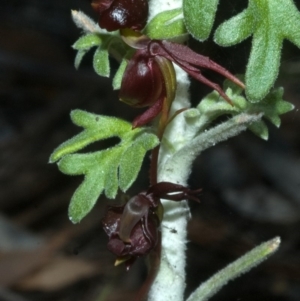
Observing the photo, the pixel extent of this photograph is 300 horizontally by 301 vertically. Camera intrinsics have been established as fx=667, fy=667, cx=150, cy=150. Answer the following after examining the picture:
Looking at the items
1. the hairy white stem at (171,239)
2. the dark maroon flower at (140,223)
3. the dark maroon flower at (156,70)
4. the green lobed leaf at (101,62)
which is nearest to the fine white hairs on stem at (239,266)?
the hairy white stem at (171,239)

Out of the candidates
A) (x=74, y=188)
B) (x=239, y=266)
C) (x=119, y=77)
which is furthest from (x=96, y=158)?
(x=74, y=188)

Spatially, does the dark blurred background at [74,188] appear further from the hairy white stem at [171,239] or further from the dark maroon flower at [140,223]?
the dark maroon flower at [140,223]

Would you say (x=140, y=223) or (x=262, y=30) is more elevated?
(x=262, y=30)

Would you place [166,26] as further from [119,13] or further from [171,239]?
[171,239]

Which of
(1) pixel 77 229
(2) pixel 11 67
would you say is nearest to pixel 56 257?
(1) pixel 77 229

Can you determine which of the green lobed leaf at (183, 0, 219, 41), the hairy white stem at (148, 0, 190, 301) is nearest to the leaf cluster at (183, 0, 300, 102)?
the green lobed leaf at (183, 0, 219, 41)

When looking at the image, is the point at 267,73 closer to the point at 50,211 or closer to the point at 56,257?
the point at 56,257

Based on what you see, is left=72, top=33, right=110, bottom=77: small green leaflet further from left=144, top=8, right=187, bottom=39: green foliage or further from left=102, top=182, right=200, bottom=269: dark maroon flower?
left=102, top=182, right=200, bottom=269: dark maroon flower
